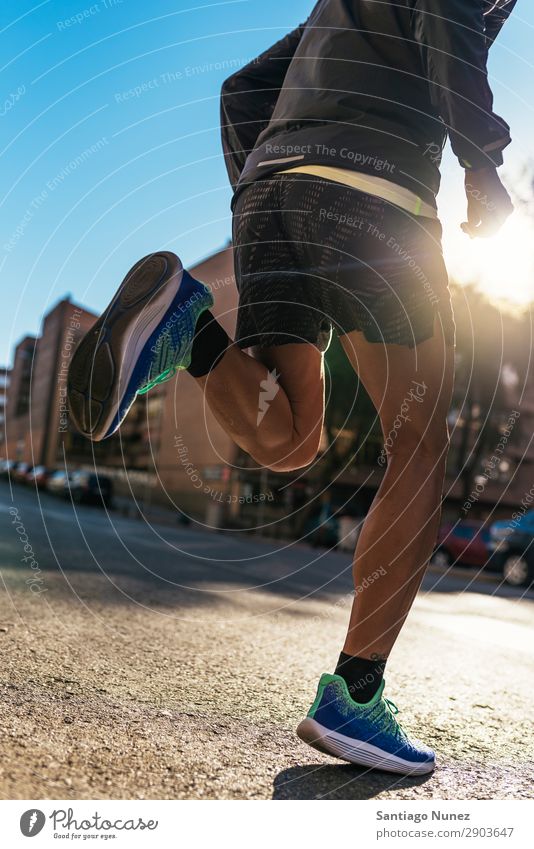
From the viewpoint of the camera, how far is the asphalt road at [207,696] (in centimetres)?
144

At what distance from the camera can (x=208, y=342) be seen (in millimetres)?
1917

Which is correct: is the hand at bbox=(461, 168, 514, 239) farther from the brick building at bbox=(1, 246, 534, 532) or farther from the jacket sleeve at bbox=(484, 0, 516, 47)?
the brick building at bbox=(1, 246, 534, 532)

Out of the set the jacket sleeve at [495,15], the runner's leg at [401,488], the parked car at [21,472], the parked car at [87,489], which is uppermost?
the jacket sleeve at [495,15]

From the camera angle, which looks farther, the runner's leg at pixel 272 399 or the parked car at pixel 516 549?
the parked car at pixel 516 549

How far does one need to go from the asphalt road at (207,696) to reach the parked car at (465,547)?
50.3 ft

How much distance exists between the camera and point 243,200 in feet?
6.89

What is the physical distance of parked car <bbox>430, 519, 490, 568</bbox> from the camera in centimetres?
1961

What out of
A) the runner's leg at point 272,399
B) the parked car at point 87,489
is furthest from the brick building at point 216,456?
the runner's leg at point 272,399

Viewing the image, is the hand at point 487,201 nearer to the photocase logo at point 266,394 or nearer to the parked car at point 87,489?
the photocase logo at point 266,394

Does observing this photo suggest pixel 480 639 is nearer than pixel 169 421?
Yes

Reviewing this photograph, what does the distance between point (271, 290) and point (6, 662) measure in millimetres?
1240
